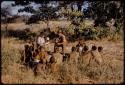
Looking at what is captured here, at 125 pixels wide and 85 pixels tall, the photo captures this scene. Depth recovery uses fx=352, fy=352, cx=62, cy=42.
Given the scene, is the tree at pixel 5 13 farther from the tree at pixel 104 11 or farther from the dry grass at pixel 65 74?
the dry grass at pixel 65 74

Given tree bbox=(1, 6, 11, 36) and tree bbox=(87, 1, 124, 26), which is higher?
tree bbox=(87, 1, 124, 26)

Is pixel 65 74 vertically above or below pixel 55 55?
below

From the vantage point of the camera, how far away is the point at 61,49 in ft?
41.9

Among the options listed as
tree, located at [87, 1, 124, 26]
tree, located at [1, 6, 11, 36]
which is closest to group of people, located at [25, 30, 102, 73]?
tree, located at [87, 1, 124, 26]

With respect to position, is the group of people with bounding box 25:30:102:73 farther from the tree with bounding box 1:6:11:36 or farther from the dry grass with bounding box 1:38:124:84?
the tree with bounding box 1:6:11:36

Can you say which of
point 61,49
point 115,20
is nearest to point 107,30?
point 115,20

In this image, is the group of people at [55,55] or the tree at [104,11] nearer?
the group of people at [55,55]

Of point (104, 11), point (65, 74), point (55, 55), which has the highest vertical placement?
point (55, 55)

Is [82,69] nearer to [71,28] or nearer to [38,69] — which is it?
[38,69]

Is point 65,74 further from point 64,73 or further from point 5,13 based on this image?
point 5,13

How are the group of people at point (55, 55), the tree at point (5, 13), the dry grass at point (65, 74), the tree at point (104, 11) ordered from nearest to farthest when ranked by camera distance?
the dry grass at point (65, 74) < the group of people at point (55, 55) < the tree at point (104, 11) < the tree at point (5, 13)

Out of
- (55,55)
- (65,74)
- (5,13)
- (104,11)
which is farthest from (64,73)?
(5,13)

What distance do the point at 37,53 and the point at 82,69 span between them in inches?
56.1

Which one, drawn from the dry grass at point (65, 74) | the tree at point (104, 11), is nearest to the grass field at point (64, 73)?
the dry grass at point (65, 74)
